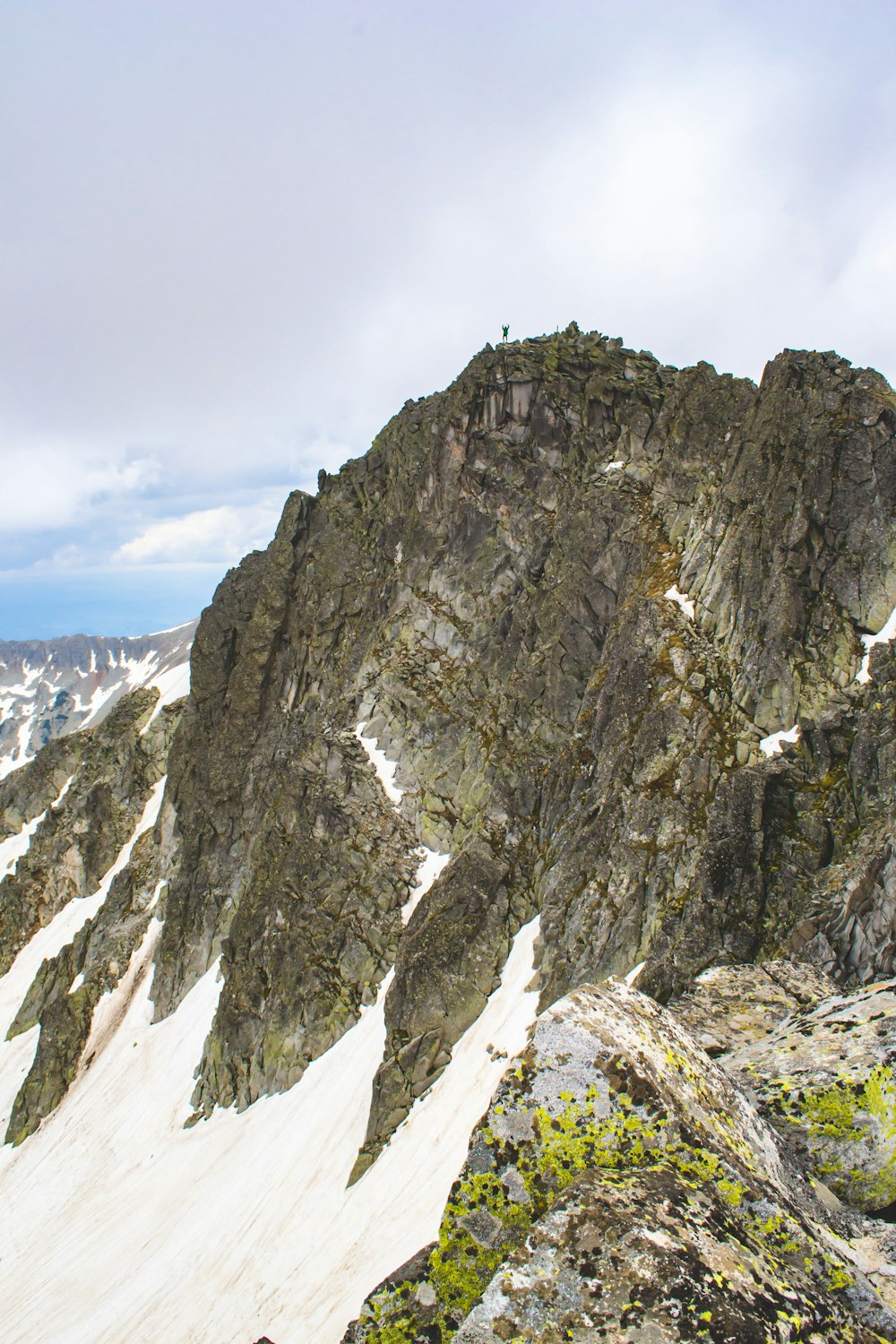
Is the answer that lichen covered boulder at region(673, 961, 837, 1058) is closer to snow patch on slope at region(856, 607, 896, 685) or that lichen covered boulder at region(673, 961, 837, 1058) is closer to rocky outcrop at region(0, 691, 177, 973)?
snow patch on slope at region(856, 607, 896, 685)

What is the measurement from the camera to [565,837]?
37.2 metres

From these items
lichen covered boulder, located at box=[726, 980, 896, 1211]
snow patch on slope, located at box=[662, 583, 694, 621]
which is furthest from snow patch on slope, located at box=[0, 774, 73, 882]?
lichen covered boulder, located at box=[726, 980, 896, 1211]

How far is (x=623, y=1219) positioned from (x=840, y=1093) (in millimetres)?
3469

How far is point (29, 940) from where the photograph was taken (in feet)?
240

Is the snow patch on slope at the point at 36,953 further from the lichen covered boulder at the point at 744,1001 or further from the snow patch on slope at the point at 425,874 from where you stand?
the lichen covered boulder at the point at 744,1001

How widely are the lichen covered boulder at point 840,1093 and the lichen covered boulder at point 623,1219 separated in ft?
1.86

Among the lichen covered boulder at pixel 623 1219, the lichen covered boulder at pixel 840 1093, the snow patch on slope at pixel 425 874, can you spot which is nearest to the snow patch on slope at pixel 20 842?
the snow patch on slope at pixel 425 874

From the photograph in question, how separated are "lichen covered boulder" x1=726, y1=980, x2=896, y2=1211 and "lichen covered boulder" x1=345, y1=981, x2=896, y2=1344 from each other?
1.86 ft

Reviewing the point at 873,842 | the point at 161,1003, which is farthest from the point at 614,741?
the point at 161,1003

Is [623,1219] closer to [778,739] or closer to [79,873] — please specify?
[778,739]

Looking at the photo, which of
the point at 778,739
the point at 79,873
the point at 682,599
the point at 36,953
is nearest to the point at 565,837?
the point at 778,739

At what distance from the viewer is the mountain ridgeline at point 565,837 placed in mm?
6371

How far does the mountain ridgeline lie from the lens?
6371 millimetres

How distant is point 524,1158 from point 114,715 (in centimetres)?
8761
